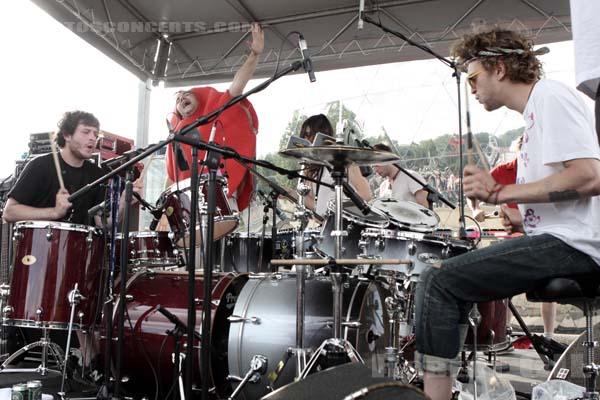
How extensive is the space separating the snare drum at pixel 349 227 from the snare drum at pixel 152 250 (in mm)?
967

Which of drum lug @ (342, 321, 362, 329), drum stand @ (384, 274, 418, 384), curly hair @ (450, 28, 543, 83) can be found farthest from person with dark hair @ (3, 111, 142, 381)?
curly hair @ (450, 28, 543, 83)

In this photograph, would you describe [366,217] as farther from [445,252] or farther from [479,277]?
[479,277]

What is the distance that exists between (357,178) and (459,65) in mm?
1669

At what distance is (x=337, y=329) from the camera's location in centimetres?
210

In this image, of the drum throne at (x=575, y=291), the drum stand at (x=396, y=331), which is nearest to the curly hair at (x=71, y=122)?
the drum stand at (x=396, y=331)

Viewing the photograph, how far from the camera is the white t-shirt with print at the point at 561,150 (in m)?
1.66

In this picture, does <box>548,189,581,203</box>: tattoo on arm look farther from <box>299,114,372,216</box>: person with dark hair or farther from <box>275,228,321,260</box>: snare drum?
<box>275,228,321,260</box>: snare drum

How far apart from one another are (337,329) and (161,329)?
1.10 meters

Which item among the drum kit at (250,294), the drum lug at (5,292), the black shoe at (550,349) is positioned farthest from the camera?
the black shoe at (550,349)

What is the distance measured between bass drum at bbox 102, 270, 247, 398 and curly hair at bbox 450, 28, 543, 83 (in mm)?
1551

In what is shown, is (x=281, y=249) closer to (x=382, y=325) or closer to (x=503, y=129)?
(x=382, y=325)

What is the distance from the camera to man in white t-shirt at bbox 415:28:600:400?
1642 millimetres

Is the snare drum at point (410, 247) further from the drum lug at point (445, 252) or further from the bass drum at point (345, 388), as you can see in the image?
the bass drum at point (345, 388)

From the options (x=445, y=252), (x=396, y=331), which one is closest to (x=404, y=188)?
(x=445, y=252)
